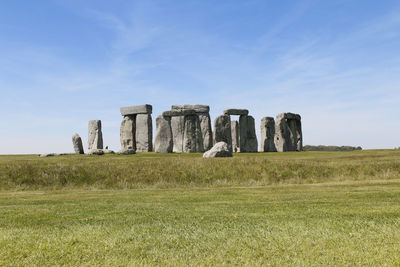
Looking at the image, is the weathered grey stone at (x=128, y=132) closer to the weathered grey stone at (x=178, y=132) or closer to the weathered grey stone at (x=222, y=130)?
the weathered grey stone at (x=178, y=132)

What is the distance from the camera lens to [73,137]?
105 feet

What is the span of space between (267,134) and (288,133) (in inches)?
94.1

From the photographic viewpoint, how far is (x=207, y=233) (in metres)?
6.09

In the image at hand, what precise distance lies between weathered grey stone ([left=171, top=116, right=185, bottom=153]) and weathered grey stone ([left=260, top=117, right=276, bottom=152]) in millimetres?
8503

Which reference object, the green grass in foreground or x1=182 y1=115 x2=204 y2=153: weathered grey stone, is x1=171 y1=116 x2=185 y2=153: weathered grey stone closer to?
x1=182 y1=115 x2=204 y2=153: weathered grey stone

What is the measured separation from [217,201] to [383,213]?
393 centimetres

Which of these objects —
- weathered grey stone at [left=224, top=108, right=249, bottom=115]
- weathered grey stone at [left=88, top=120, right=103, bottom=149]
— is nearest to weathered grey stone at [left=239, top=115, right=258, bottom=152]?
weathered grey stone at [left=224, top=108, right=249, bottom=115]

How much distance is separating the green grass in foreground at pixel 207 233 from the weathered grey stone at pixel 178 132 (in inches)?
871

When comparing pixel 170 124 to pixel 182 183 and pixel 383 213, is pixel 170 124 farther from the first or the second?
pixel 383 213

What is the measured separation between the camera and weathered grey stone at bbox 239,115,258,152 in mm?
35312

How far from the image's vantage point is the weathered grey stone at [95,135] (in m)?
36.1

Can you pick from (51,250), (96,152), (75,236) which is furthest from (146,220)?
(96,152)

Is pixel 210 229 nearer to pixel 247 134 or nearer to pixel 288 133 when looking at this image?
pixel 247 134

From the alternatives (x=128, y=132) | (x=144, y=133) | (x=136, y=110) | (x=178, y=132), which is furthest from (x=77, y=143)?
(x=178, y=132)
